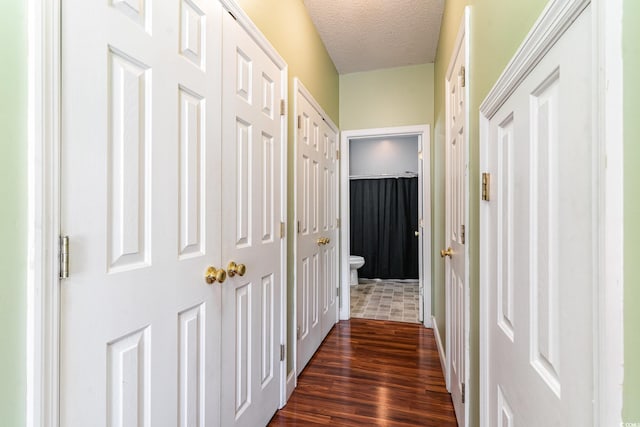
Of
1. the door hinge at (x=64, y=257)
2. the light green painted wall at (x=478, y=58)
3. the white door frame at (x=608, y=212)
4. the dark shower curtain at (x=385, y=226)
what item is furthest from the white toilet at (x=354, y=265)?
the white door frame at (x=608, y=212)

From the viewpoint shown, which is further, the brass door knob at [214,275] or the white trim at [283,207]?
the white trim at [283,207]

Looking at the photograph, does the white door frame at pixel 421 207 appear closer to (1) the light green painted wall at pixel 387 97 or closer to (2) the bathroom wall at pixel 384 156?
(1) the light green painted wall at pixel 387 97

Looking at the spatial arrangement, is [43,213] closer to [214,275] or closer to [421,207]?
[214,275]

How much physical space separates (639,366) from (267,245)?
4.72 ft

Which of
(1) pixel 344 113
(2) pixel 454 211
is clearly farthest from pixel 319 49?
(2) pixel 454 211

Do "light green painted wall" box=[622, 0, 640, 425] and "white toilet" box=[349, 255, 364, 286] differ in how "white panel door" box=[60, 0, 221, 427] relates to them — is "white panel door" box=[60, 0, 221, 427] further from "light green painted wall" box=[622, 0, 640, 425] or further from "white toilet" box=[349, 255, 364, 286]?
"white toilet" box=[349, 255, 364, 286]

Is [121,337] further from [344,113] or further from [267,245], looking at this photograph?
[344,113]

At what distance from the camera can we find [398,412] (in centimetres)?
175

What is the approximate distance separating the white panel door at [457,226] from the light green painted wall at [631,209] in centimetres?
108

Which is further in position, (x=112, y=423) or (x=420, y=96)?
(x=420, y=96)

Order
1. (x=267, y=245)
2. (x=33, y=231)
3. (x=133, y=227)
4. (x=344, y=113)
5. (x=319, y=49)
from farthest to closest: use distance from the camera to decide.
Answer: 1. (x=344, y=113)
2. (x=319, y=49)
3. (x=267, y=245)
4. (x=133, y=227)
5. (x=33, y=231)

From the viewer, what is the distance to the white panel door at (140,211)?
0.69 metres

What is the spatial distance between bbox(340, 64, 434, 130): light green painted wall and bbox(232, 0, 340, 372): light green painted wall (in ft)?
2.13

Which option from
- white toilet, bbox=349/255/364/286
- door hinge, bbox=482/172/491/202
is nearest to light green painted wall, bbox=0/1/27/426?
door hinge, bbox=482/172/491/202
